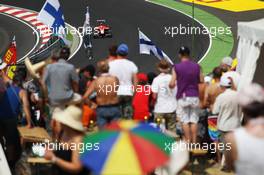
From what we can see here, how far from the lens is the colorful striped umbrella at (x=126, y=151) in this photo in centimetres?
505

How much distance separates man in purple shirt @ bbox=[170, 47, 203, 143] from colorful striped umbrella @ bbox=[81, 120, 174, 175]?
395 cm

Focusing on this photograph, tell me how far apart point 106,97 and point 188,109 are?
124 centimetres

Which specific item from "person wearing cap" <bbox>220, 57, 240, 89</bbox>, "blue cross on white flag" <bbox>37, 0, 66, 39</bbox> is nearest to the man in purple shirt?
"person wearing cap" <bbox>220, 57, 240, 89</bbox>

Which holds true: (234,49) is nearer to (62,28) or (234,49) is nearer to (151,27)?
(151,27)

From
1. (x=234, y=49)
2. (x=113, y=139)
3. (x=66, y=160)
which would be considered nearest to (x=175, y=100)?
(x=66, y=160)

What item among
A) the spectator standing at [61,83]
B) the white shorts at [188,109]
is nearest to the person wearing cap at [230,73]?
the white shorts at [188,109]

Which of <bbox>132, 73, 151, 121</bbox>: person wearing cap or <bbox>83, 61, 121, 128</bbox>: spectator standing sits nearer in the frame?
<bbox>83, 61, 121, 128</bbox>: spectator standing

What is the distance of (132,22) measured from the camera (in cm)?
2612

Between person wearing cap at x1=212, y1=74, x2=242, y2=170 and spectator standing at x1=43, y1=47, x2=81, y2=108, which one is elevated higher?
spectator standing at x1=43, y1=47, x2=81, y2=108

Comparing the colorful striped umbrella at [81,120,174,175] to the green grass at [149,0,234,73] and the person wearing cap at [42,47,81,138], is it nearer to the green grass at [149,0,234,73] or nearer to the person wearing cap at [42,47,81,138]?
the person wearing cap at [42,47,81,138]

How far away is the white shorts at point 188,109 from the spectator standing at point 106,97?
0.93m

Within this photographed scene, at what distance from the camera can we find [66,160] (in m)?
6.26

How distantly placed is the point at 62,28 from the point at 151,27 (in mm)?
11875

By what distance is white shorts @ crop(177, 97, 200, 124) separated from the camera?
374 inches
